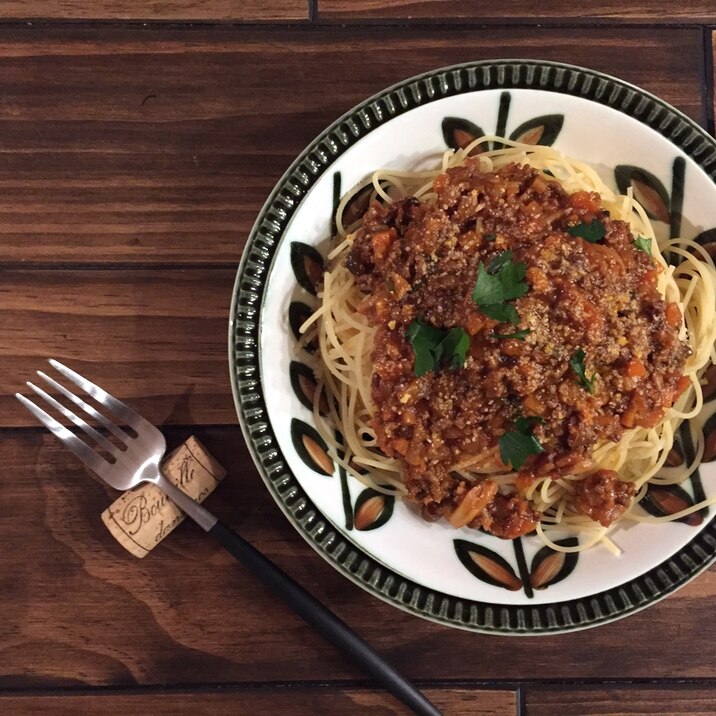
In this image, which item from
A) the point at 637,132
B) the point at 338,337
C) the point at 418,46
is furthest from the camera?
the point at 418,46

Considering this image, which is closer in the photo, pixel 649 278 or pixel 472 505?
pixel 649 278

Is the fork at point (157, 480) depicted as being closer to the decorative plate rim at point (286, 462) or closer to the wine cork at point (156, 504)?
the wine cork at point (156, 504)

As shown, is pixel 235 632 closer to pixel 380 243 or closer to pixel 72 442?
pixel 72 442

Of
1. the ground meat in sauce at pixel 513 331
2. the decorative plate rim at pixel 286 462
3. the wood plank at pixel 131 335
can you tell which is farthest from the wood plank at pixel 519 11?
the wood plank at pixel 131 335

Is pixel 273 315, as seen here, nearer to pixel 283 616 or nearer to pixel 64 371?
pixel 64 371

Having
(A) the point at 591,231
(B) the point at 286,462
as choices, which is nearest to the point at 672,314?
(A) the point at 591,231

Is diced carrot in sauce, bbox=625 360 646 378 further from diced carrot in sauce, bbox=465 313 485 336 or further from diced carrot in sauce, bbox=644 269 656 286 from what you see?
diced carrot in sauce, bbox=465 313 485 336

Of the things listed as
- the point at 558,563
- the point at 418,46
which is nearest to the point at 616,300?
the point at 558,563
